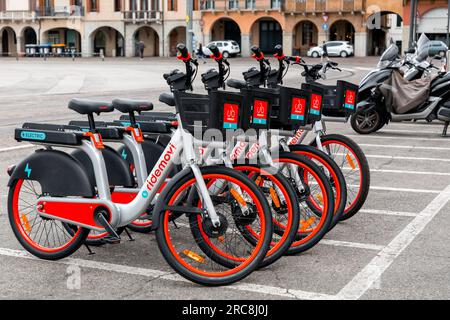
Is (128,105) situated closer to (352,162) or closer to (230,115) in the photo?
(230,115)

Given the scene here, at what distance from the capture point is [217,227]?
15.4 feet

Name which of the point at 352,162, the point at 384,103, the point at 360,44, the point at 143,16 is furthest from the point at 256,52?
the point at 143,16

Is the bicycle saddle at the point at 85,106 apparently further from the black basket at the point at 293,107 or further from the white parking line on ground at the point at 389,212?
the white parking line on ground at the point at 389,212

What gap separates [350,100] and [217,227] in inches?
87.3

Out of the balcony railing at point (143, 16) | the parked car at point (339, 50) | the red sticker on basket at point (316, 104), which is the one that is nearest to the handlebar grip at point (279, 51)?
the red sticker on basket at point (316, 104)

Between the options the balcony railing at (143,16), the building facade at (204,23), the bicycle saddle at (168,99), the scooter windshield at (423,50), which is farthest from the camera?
the balcony railing at (143,16)

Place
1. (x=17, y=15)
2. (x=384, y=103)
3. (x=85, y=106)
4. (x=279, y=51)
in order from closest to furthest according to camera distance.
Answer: (x=85, y=106) → (x=279, y=51) → (x=384, y=103) → (x=17, y=15)

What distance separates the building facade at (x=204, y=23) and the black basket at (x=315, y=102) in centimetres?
5208

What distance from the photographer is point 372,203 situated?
7.30 metres

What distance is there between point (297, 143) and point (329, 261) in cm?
125

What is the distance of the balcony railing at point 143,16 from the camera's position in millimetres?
66500

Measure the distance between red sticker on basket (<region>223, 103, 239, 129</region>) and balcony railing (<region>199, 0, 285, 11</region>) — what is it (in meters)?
59.2

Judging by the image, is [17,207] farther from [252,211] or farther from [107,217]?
[252,211]
